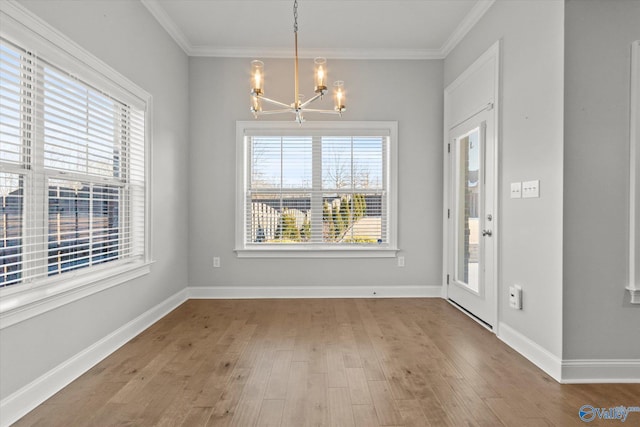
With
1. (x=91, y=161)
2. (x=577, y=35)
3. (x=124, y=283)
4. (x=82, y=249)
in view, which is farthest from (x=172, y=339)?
(x=577, y=35)

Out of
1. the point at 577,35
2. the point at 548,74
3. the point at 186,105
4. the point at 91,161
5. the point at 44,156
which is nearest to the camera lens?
the point at 44,156

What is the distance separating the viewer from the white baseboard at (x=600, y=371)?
7.58ft

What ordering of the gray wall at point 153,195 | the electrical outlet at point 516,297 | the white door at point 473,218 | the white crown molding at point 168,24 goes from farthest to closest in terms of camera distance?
the white crown molding at point 168,24, the white door at point 473,218, the electrical outlet at point 516,297, the gray wall at point 153,195

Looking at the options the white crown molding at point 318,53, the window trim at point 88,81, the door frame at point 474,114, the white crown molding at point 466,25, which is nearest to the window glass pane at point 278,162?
the white crown molding at point 318,53

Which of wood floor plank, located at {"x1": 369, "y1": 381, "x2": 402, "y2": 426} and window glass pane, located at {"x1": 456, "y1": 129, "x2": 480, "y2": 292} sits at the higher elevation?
window glass pane, located at {"x1": 456, "y1": 129, "x2": 480, "y2": 292}

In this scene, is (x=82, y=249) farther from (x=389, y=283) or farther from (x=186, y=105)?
(x=389, y=283)

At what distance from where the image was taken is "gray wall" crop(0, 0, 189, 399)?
2033 millimetres

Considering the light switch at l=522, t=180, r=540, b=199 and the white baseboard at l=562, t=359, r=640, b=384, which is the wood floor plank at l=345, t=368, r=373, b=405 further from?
the light switch at l=522, t=180, r=540, b=199

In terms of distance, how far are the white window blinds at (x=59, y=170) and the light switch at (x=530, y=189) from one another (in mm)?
3188

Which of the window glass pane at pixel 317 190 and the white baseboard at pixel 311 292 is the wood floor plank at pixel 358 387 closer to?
the white baseboard at pixel 311 292

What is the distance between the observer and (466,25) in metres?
3.70

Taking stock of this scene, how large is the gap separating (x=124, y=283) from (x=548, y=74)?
140 inches

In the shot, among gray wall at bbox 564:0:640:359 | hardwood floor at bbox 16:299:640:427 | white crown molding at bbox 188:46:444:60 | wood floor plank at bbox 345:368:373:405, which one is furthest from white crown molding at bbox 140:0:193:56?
wood floor plank at bbox 345:368:373:405

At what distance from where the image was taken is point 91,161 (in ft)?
8.58
